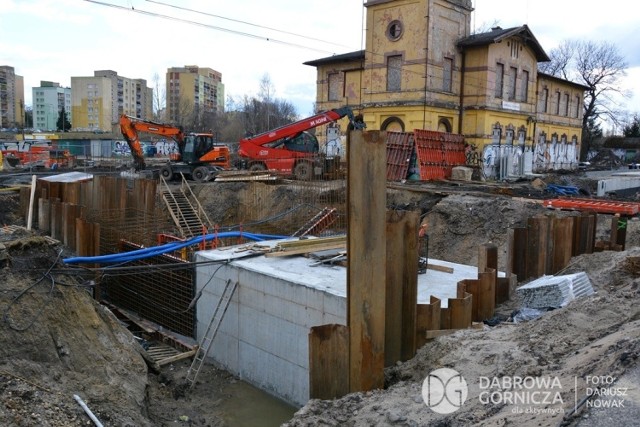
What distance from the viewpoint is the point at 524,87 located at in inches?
1296

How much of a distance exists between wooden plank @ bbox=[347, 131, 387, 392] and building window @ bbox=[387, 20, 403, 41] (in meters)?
25.8

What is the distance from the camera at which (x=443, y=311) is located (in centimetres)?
664

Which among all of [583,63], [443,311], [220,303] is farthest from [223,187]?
[583,63]

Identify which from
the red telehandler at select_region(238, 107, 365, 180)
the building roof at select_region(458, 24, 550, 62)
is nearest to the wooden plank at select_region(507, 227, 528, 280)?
the red telehandler at select_region(238, 107, 365, 180)

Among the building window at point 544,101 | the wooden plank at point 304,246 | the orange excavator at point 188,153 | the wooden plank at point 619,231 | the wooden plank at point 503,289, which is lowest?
the wooden plank at point 503,289

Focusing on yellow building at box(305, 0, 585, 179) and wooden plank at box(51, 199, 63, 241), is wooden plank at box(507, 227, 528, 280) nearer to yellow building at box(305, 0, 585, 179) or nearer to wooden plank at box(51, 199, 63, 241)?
wooden plank at box(51, 199, 63, 241)

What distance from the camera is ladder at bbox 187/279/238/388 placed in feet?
32.6

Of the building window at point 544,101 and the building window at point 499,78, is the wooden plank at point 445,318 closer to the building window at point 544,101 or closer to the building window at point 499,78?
the building window at point 499,78

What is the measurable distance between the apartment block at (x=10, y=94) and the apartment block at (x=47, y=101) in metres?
3.33

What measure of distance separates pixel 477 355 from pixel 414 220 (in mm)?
1673

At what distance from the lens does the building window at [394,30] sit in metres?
28.9

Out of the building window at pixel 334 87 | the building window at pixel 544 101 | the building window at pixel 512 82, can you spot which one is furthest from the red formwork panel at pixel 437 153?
the building window at pixel 544 101

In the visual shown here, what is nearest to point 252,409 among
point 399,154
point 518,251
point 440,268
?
point 440,268

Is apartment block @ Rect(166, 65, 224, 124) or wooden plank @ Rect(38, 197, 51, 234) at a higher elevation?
apartment block @ Rect(166, 65, 224, 124)
